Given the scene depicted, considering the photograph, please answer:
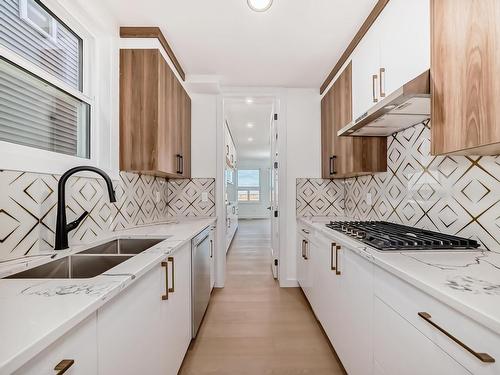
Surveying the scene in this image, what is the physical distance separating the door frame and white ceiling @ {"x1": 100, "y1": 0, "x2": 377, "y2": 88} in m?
0.35

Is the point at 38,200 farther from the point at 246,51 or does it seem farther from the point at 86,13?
the point at 246,51

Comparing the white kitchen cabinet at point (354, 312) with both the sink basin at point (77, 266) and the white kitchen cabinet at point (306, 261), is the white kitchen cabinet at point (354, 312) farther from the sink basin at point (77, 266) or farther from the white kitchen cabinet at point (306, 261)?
the sink basin at point (77, 266)

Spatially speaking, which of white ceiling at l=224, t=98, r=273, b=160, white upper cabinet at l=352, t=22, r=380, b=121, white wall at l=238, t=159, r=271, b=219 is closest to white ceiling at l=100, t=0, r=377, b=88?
white upper cabinet at l=352, t=22, r=380, b=121

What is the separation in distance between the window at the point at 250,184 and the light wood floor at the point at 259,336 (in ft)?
24.5

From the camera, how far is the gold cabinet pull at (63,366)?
550mm

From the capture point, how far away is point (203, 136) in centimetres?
303

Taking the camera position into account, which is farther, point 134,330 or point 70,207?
point 70,207

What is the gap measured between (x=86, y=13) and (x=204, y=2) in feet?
2.48

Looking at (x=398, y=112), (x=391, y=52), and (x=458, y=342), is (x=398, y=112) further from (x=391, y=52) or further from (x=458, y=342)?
(x=458, y=342)

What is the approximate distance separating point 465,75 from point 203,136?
2.51m

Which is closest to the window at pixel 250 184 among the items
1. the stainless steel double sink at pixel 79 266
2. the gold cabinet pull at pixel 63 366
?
the stainless steel double sink at pixel 79 266

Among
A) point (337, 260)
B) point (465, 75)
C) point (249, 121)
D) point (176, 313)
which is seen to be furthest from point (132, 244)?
point (249, 121)

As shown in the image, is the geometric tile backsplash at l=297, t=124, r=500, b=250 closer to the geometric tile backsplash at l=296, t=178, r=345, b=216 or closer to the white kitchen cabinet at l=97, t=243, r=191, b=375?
the geometric tile backsplash at l=296, t=178, r=345, b=216

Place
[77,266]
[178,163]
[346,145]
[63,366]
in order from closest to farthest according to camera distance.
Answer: [63,366] → [77,266] → [346,145] → [178,163]
